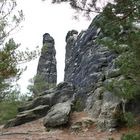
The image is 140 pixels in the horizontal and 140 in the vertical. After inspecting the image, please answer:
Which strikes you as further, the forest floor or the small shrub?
the small shrub

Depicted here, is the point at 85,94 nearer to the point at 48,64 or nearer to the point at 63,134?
the point at 63,134

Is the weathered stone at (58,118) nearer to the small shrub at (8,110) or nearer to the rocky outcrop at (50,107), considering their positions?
the rocky outcrop at (50,107)

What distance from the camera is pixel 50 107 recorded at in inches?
1024

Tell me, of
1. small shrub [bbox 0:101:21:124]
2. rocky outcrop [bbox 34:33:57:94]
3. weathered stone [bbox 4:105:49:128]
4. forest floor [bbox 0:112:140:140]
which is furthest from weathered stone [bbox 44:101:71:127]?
rocky outcrop [bbox 34:33:57:94]

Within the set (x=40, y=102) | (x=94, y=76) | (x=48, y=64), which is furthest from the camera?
(x=48, y=64)

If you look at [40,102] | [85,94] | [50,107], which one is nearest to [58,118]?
[50,107]

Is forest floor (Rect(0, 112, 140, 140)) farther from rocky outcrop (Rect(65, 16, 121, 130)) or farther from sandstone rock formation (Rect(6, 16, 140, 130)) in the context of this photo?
rocky outcrop (Rect(65, 16, 121, 130))

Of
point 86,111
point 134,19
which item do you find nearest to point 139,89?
point 134,19

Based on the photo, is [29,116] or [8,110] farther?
[8,110]

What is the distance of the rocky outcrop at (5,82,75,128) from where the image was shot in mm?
21125

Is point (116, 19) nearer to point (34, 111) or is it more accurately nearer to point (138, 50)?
point (138, 50)

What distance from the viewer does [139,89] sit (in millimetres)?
12609

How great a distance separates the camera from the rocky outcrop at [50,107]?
832 inches

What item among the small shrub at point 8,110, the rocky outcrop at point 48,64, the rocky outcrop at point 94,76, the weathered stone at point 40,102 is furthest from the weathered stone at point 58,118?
the rocky outcrop at point 48,64
